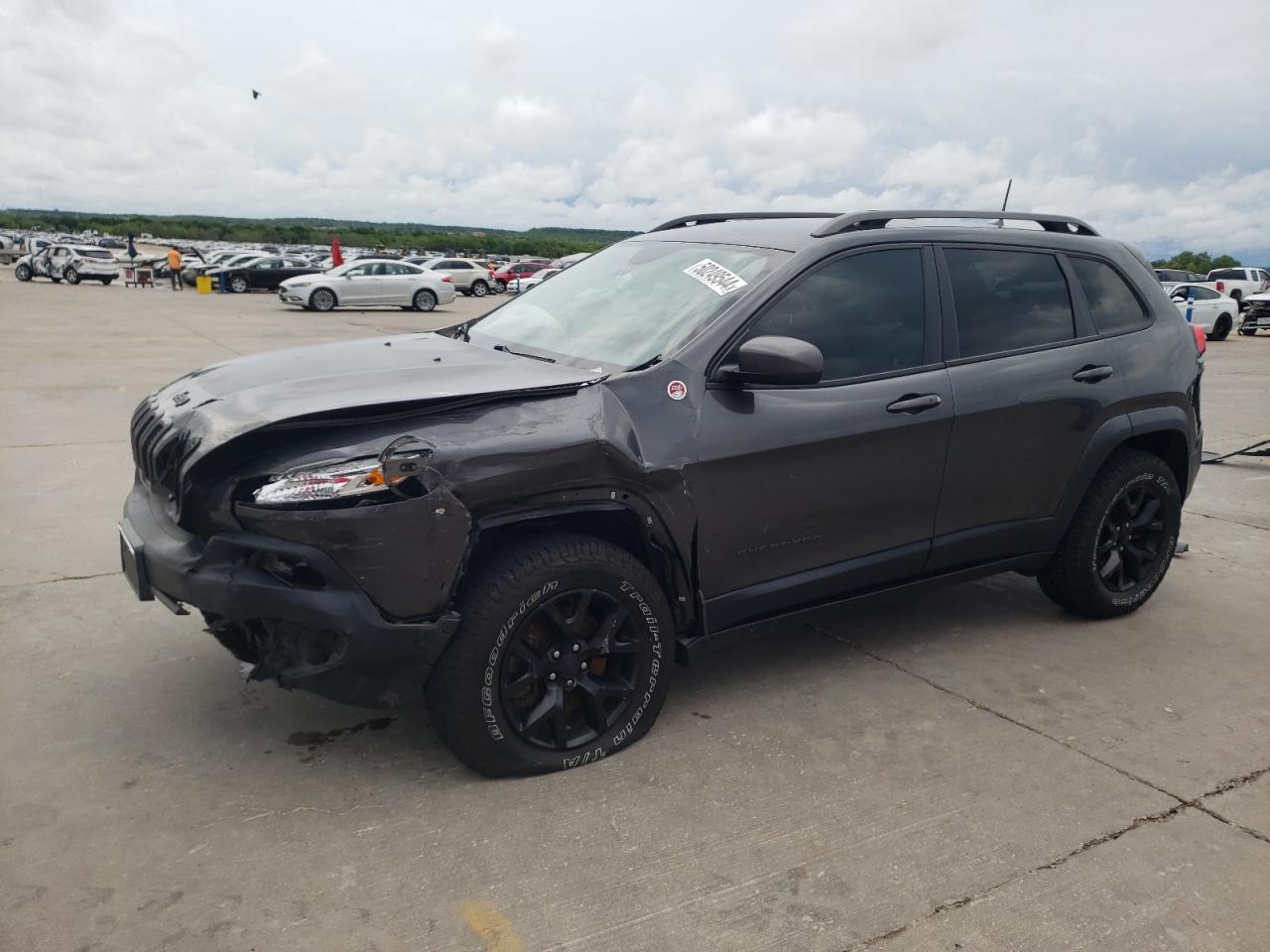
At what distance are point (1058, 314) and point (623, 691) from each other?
8.36 feet

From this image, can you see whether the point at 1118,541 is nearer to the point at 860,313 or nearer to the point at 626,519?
the point at 860,313

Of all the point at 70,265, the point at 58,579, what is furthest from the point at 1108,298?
the point at 70,265

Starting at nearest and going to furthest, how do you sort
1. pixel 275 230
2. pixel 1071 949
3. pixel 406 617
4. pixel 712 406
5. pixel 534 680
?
1. pixel 1071 949
2. pixel 406 617
3. pixel 534 680
4. pixel 712 406
5. pixel 275 230

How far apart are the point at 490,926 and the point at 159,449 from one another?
1756mm

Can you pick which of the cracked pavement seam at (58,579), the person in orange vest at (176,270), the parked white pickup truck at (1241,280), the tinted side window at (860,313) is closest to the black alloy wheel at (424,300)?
the person in orange vest at (176,270)

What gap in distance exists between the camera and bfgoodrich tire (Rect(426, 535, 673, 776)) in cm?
292

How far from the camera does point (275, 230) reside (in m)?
162

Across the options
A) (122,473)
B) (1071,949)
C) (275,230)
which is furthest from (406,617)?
(275,230)

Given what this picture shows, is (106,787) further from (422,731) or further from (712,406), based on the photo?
(712,406)

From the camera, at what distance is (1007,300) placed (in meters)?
4.16

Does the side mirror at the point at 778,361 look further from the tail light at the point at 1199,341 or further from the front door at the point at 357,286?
the front door at the point at 357,286

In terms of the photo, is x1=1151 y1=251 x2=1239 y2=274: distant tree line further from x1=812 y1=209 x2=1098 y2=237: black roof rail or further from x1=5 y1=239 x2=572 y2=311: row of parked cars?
x1=812 y1=209 x2=1098 y2=237: black roof rail

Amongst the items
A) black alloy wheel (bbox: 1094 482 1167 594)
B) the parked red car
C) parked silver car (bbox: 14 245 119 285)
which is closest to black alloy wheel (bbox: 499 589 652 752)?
black alloy wheel (bbox: 1094 482 1167 594)

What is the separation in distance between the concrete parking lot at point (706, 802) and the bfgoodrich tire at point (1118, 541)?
0.16 metres
